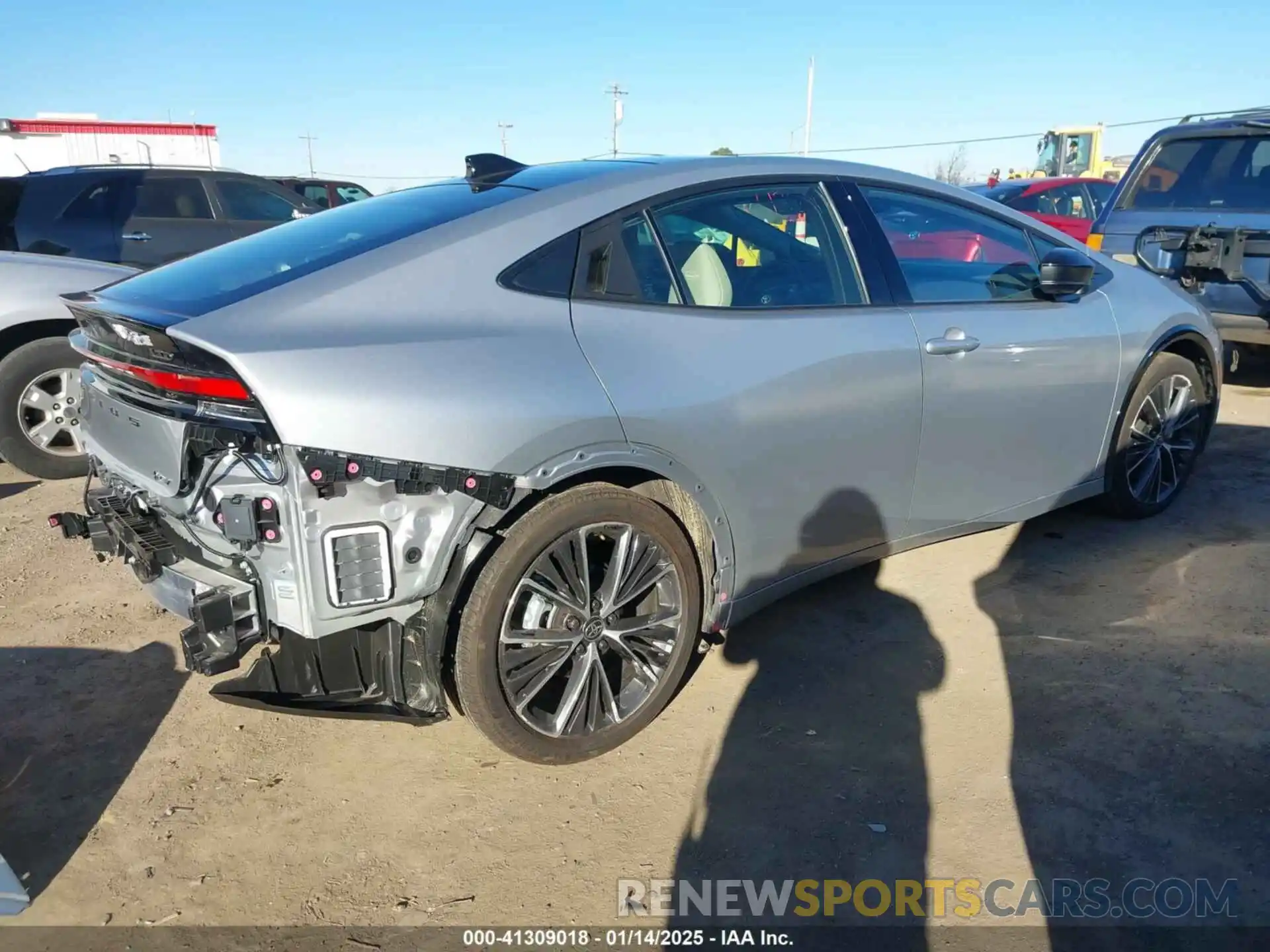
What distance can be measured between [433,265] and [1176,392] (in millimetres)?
3745

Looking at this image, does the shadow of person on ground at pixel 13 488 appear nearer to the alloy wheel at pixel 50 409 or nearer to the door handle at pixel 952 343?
the alloy wheel at pixel 50 409

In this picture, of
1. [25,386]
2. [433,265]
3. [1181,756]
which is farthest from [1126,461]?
[25,386]

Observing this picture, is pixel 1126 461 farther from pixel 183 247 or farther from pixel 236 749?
pixel 183 247

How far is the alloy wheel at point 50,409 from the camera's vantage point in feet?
17.1

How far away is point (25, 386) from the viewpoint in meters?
5.16

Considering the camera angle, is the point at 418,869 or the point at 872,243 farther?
the point at 872,243

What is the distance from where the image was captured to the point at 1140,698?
3160mm

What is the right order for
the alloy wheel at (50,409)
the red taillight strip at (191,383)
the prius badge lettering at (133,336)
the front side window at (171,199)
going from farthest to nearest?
the front side window at (171,199) < the alloy wheel at (50,409) < the prius badge lettering at (133,336) < the red taillight strip at (191,383)

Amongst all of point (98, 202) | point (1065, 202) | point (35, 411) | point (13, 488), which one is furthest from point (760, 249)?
point (1065, 202)

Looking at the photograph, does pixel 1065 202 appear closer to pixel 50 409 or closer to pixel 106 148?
pixel 50 409

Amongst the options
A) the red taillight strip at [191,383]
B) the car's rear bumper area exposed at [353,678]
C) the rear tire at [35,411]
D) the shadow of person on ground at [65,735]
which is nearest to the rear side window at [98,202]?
the rear tire at [35,411]

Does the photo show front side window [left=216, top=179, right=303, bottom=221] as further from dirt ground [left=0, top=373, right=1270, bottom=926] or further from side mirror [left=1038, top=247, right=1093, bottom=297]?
side mirror [left=1038, top=247, right=1093, bottom=297]

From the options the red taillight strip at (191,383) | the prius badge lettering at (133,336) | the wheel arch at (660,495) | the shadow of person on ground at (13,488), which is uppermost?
the prius badge lettering at (133,336)

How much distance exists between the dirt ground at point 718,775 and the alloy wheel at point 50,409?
1.68m
